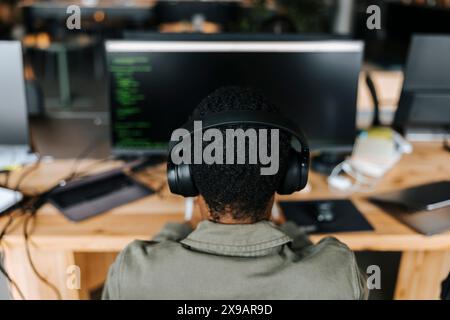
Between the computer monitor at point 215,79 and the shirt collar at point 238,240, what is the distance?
714 millimetres

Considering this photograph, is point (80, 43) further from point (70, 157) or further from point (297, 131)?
point (297, 131)

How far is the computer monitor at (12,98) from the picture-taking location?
54.7 inches

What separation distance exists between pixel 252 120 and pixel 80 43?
4589mm

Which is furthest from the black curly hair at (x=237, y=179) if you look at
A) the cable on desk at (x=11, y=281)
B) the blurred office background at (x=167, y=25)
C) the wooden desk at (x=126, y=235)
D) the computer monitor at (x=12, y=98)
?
the blurred office background at (x=167, y=25)

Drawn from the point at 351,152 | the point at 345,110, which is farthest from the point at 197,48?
the point at 351,152

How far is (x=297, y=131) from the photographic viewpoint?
2.64ft

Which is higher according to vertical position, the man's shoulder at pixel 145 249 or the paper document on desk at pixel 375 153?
the man's shoulder at pixel 145 249

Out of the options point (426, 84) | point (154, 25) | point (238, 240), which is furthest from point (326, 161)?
point (154, 25)

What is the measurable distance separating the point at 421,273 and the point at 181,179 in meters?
1.12

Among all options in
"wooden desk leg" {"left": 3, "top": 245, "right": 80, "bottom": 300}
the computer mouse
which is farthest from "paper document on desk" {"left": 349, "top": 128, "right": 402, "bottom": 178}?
"wooden desk leg" {"left": 3, "top": 245, "right": 80, "bottom": 300}

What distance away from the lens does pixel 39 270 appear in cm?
131

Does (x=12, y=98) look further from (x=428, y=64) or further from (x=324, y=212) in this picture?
(x=428, y=64)

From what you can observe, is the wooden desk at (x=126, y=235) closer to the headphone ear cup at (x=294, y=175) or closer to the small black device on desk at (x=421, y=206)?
the small black device on desk at (x=421, y=206)

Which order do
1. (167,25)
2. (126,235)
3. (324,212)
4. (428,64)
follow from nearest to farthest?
(126,235)
(324,212)
(428,64)
(167,25)
